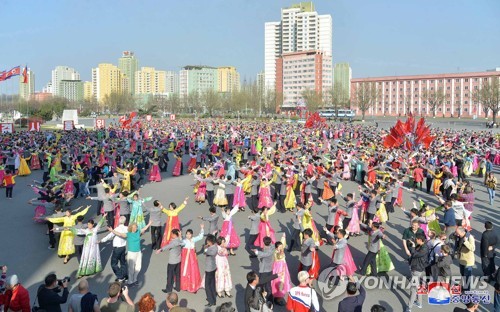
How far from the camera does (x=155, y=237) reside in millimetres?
10078

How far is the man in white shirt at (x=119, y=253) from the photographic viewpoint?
8039mm

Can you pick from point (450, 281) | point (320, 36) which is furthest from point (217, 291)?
point (320, 36)

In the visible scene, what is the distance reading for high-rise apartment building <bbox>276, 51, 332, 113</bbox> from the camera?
127m

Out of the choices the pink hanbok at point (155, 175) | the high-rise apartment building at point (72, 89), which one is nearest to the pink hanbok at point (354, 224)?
the pink hanbok at point (155, 175)

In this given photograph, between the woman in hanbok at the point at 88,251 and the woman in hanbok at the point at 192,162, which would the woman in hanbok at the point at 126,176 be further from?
the woman in hanbok at the point at 88,251

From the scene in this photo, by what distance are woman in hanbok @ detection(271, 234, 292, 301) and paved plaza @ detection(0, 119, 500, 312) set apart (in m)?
0.27

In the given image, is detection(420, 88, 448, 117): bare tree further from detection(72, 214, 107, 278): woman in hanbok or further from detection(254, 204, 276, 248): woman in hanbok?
detection(72, 214, 107, 278): woman in hanbok

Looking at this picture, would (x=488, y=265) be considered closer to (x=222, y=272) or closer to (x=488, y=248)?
(x=488, y=248)

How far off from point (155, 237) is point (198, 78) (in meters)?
169

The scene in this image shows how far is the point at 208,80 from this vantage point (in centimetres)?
17738

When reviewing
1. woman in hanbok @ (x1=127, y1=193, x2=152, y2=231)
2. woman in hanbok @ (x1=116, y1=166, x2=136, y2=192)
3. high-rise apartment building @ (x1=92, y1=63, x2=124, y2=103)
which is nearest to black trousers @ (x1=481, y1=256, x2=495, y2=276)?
woman in hanbok @ (x1=127, y1=193, x2=152, y2=231)

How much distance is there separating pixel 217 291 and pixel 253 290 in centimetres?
183

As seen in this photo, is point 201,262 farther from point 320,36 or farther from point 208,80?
point 208,80

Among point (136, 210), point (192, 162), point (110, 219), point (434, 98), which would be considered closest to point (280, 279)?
point (136, 210)
